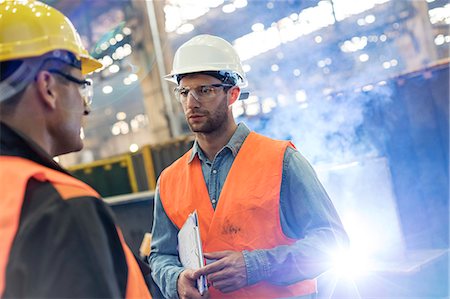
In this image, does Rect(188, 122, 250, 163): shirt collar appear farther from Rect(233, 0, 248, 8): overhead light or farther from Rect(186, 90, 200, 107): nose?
Rect(233, 0, 248, 8): overhead light

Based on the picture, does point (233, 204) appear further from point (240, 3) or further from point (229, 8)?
point (229, 8)

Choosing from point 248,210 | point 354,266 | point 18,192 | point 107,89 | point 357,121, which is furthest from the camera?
point 357,121

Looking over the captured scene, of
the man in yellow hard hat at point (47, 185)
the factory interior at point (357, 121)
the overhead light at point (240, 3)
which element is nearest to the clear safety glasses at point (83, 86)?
the man in yellow hard hat at point (47, 185)

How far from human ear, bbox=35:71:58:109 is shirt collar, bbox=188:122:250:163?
1.29 m

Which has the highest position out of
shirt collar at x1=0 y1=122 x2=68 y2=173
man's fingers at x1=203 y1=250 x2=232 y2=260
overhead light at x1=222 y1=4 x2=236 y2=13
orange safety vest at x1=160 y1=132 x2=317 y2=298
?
overhead light at x1=222 y1=4 x2=236 y2=13

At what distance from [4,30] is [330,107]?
3.52 m

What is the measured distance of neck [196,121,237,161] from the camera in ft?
9.20

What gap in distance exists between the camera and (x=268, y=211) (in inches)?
98.7

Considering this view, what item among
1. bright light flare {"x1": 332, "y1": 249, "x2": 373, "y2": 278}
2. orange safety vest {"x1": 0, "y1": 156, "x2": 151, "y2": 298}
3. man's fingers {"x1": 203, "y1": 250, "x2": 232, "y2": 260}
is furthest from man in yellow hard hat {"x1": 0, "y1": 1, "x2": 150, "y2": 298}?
bright light flare {"x1": 332, "y1": 249, "x2": 373, "y2": 278}

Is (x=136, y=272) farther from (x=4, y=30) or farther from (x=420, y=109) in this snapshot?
(x=420, y=109)

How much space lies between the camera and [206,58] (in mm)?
2783

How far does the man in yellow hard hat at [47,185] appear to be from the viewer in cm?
124

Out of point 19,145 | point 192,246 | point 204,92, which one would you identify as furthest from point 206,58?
point 19,145

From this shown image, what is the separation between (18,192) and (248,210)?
54.1 inches
